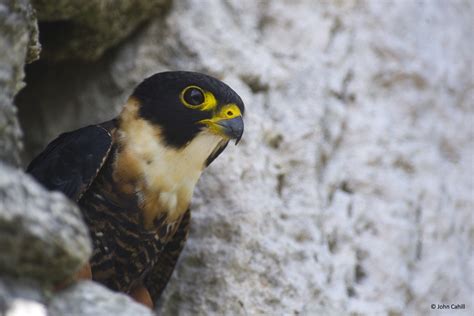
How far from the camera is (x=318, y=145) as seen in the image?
422 cm

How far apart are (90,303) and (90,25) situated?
2.20 metres

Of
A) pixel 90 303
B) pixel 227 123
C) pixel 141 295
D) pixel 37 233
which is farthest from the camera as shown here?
pixel 141 295

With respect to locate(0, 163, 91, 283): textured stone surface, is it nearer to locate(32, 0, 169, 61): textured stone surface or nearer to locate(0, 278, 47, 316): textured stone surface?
locate(0, 278, 47, 316): textured stone surface

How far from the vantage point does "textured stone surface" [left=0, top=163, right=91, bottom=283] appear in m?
2.14

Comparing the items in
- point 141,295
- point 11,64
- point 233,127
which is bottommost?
point 141,295

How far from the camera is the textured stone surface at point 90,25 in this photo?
13.4ft

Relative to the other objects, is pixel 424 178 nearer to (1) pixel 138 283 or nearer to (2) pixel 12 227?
(1) pixel 138 283

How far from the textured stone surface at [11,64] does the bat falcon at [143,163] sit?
72cm

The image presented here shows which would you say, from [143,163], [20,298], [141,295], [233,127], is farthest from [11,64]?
[141,295]

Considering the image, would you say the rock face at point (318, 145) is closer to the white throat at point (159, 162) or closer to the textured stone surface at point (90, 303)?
the white throat at point (159, 162)

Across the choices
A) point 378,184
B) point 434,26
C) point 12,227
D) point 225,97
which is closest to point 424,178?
point 378,184

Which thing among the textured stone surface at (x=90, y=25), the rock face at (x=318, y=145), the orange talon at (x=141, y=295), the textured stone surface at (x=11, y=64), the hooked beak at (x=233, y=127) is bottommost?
the orange talon at (x=141, y=295)

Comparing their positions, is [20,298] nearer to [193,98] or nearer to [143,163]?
[143,163]

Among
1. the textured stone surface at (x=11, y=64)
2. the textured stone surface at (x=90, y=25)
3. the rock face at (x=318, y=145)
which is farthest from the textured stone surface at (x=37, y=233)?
the textured stone surface at (x=90, y=25)
